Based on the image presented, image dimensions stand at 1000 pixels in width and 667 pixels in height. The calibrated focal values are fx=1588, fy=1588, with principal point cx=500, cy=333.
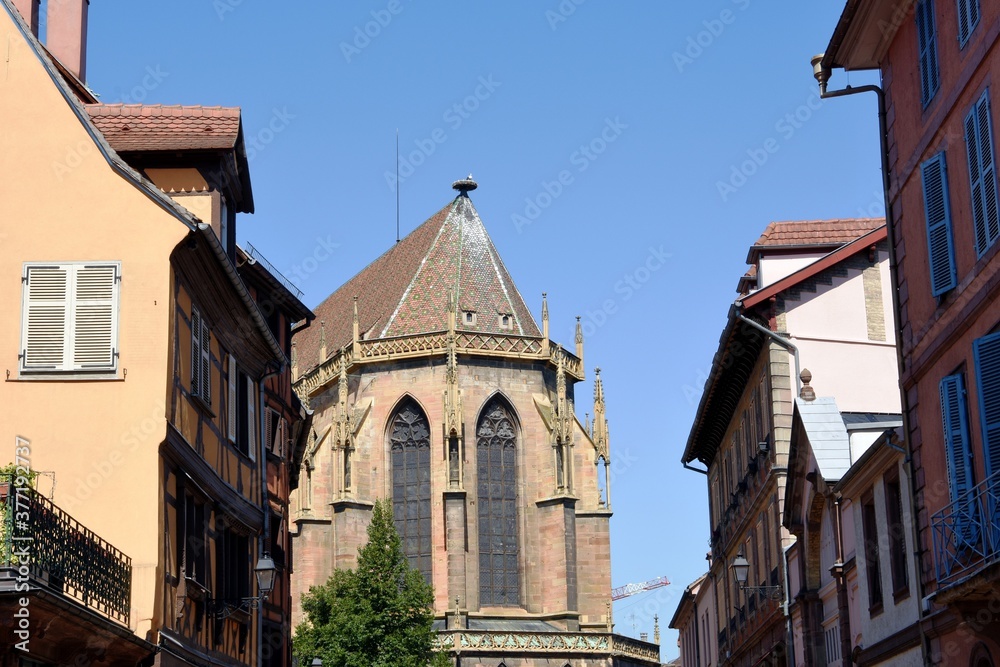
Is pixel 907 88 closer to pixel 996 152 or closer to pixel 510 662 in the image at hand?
pixel 996 152

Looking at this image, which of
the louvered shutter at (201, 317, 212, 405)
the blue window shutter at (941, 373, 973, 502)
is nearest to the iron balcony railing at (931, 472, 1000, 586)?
the blue window shutter at (941, 373, 973, 502)

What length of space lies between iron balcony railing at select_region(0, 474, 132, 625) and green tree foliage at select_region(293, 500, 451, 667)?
87.6 ft

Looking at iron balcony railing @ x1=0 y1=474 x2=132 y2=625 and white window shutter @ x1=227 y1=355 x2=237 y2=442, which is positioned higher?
white window shutter @ x1=227 y1=355 x2=237 y2=442

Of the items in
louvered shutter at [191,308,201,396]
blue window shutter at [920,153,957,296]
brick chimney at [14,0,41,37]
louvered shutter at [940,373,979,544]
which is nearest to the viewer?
louvered shutter at [940,373,979,544]

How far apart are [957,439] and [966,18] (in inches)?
165

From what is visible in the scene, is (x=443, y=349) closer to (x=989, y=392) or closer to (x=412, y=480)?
(x=412, y=480)

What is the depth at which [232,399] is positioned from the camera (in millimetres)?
24141

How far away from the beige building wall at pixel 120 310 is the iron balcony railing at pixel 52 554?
1063mm

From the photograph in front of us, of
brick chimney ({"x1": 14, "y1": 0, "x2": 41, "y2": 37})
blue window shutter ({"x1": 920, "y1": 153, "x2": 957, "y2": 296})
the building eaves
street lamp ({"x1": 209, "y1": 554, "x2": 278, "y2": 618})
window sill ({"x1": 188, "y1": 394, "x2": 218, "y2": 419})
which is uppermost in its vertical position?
brick chimney ({"x1": 14, "y1": 0, "x2": 41, "y2": 37})

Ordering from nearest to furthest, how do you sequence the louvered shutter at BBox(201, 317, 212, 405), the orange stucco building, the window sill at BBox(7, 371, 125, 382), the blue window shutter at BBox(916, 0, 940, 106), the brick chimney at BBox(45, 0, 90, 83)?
the blue window shutter at BBox(916, 0, 940, 106) → the orange stucco building → the window sill at BBox(7, 371, 125, 382) → the louvered shutter at BBox(201, 317, 212, 405) → the brick chimney at BBox(45, 0, 90, 83)

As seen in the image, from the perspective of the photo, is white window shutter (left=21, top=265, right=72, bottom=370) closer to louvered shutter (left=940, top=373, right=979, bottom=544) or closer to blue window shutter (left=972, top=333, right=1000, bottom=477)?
louvered shutter (left=940, top=373, right=979, bottom=544)

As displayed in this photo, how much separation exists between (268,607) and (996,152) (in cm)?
2032

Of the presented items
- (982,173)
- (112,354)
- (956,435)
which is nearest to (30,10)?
(112,354)

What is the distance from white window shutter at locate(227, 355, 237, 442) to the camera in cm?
2394
